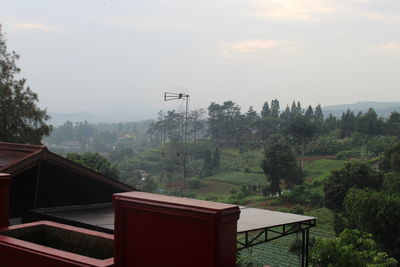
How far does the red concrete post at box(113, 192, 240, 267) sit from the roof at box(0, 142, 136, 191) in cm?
324

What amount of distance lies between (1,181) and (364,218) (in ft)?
40.8

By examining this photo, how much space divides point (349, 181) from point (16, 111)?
51.6ft

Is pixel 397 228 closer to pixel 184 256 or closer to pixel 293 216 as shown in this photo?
pixel 293 216

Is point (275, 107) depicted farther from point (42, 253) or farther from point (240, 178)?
point (42, 253)

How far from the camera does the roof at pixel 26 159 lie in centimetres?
540

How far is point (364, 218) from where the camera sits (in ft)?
44.3

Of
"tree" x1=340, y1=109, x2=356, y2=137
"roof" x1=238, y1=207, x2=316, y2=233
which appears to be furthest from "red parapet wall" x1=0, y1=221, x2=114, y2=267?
"tree" x1=340, y1=109, x2=356, y2=137

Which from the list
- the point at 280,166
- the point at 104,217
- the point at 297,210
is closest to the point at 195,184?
the point at 280,166

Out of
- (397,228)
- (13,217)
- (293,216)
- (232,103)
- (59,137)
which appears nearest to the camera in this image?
(13,217)

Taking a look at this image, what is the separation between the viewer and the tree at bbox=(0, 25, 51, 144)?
45.9 ft

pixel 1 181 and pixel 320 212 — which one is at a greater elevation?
pixel 1 181

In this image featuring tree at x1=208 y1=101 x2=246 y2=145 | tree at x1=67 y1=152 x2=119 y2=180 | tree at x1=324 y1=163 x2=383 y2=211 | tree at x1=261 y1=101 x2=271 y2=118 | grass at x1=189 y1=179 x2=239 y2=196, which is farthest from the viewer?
tree at x1=261 y1=101 x2=271 y2=118

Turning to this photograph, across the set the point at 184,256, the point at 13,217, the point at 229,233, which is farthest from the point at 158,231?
the point at 13,217

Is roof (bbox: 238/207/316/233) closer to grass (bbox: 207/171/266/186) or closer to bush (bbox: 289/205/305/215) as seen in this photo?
bush (bbox: 289/205/305/215)
